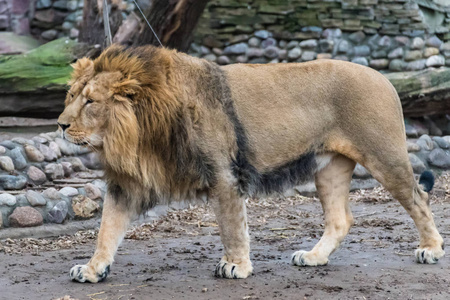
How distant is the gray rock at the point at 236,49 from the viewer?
10.1m

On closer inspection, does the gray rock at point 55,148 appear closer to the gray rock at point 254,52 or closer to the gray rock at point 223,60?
the gray rock at point 223,60

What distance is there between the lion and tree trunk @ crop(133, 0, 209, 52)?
3.02 m

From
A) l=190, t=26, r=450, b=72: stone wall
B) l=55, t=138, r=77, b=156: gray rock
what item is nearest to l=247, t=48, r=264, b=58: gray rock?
l=190, t=26, r=450, b=72: stone wall

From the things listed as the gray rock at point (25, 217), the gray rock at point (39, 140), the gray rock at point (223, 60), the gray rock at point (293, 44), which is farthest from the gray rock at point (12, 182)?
the gray rock at point (293, 44)

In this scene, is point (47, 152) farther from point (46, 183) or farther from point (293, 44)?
point (293, 44)

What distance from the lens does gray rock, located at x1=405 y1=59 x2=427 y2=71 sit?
32.3ft

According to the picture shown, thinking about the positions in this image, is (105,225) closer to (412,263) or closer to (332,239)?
(332,239)

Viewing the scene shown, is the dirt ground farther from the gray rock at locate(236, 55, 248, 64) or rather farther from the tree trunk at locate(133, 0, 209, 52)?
the gray rock at locate(236, 55, 248, 64)

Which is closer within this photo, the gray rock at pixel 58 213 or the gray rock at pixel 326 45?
the gray rock at pixel 58 213

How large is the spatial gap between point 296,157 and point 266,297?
1039mm

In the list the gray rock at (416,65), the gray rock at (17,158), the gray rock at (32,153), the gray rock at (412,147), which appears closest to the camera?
the gray rock at (17,158)

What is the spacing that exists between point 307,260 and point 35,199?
2235 mm

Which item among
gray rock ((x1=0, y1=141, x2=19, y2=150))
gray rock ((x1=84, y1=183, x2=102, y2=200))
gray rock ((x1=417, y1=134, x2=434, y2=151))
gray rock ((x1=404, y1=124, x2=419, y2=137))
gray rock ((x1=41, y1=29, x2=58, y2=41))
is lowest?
gray rock ((x1=404, y1=124, x2=419, y2=137))

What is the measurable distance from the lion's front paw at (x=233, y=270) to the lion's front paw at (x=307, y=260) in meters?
0.50
